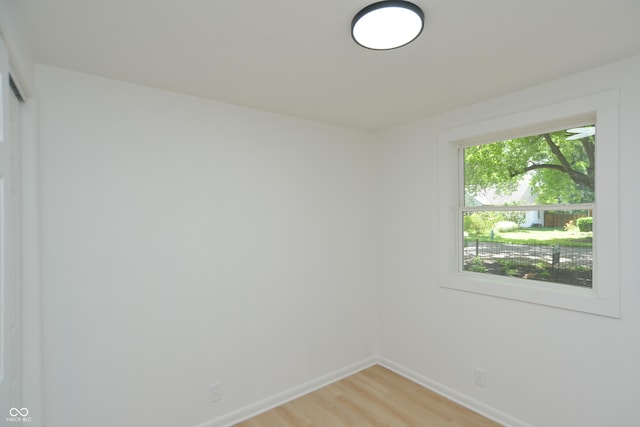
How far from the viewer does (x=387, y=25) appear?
4.80ft

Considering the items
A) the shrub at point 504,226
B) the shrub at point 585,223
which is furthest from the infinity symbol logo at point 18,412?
the shrub at point 585,223

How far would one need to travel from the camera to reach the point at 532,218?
2.49 meters

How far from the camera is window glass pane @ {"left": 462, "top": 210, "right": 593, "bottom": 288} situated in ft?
7.36

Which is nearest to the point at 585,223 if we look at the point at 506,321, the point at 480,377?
the point at 506,321

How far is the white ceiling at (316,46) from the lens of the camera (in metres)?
1.42

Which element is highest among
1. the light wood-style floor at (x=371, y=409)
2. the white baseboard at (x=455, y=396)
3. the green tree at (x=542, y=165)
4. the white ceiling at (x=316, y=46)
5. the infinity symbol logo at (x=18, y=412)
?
the white ceiling at (x=316, y=46)

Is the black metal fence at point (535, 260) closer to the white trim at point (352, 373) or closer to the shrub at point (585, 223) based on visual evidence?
the shrub at point (585, 223)

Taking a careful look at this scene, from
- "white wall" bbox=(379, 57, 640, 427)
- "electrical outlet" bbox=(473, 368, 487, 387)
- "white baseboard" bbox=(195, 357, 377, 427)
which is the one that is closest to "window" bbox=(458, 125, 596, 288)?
"white wall" bbox=(379, 57, 640, 427)

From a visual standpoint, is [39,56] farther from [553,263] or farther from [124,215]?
[553,263]

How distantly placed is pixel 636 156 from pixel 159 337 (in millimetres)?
3250

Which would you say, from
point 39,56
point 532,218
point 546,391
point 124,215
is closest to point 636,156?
point 532,218

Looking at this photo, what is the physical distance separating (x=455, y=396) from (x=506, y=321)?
2.76 feet

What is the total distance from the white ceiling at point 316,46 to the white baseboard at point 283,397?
248 cm

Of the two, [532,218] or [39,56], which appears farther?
[532,218]
